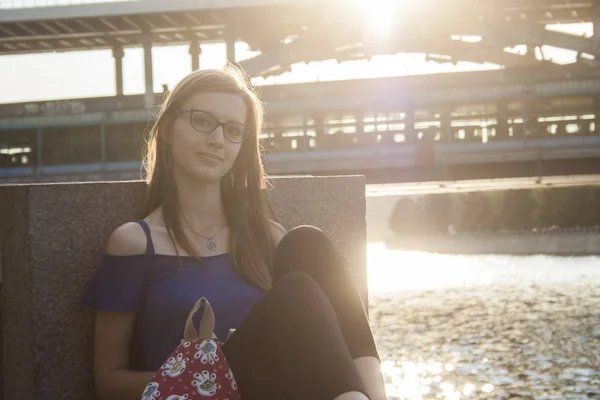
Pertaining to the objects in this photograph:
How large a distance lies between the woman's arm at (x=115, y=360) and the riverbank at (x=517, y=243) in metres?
31.8

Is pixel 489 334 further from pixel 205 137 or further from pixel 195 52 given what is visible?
pixel 195 52

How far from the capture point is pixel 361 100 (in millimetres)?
25047

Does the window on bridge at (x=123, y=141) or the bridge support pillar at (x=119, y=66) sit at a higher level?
the bridge support pillar at (x=119, y=66)

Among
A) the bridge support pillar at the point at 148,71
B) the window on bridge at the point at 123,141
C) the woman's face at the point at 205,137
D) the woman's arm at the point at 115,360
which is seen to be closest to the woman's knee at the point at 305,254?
the woman's face at the point at 205,137

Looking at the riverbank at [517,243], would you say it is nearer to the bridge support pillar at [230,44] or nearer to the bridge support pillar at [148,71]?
the bridge support pillar at [230,44]

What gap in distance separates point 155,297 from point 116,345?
184 mm

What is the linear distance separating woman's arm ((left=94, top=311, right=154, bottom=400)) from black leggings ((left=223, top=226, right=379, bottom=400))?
0.34 meters

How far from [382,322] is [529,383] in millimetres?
5412

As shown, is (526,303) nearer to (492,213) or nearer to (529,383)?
(529,383)

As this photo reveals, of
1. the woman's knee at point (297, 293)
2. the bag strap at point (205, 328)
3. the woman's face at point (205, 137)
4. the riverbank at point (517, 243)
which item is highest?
the woman's face at point (205, 137)

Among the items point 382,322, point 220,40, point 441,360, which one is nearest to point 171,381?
point 441,360

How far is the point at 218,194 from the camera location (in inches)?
124

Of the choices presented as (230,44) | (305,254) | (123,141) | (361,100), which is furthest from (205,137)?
(230,44)

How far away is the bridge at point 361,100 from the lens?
1005 inches
